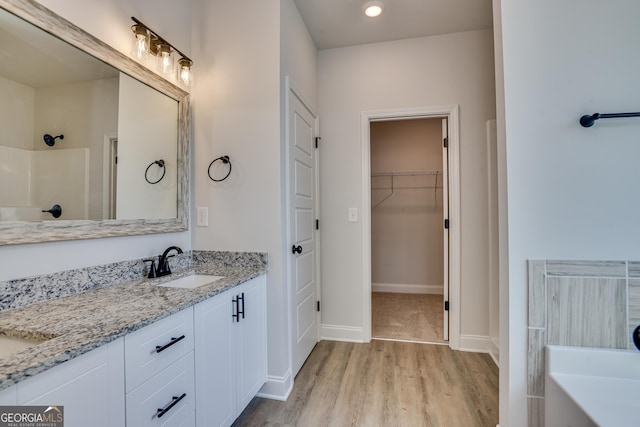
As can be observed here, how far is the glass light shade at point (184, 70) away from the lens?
1840 mm

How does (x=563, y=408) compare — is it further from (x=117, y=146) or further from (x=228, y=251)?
(x=117, y=146)

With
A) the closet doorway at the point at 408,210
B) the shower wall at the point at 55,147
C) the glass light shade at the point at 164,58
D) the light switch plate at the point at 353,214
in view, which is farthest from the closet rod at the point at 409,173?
the shower wall at the point at 55,147

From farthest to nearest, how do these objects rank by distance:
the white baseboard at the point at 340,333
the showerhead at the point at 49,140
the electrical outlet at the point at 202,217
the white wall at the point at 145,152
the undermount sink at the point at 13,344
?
1. the white baseboard at the point at 340,333
2. the electrical outlet at the point at 202,217
3. the white wall at the point at 145,152
4. the showerhead at the point at 49,140
5. the undermount sink at the point at 13,344

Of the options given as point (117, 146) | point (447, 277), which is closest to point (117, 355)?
point (117, 146)

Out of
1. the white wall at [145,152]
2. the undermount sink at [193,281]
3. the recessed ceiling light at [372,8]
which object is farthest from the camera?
the recessed ceiling light at [372,8]

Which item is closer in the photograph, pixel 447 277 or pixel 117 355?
pixel 117 355

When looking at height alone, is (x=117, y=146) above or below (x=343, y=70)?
below

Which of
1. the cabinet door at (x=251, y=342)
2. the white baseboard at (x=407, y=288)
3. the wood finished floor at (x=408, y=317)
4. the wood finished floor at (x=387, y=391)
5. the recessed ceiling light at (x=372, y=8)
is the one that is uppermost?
the recessed ceiling light at (x=372, y=8)

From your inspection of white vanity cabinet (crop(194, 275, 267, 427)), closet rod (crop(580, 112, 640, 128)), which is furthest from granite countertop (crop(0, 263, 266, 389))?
closet rod (crop(580, 112, 640, 128))

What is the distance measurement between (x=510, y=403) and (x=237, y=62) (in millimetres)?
2459

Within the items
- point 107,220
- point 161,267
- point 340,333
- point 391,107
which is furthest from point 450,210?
point 107,220

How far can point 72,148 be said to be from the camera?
1312mm

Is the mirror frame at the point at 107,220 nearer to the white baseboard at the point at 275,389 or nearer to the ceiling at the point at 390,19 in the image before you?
the white baseboard at the point at 275,389

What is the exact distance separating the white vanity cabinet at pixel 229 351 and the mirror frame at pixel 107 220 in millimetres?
621
